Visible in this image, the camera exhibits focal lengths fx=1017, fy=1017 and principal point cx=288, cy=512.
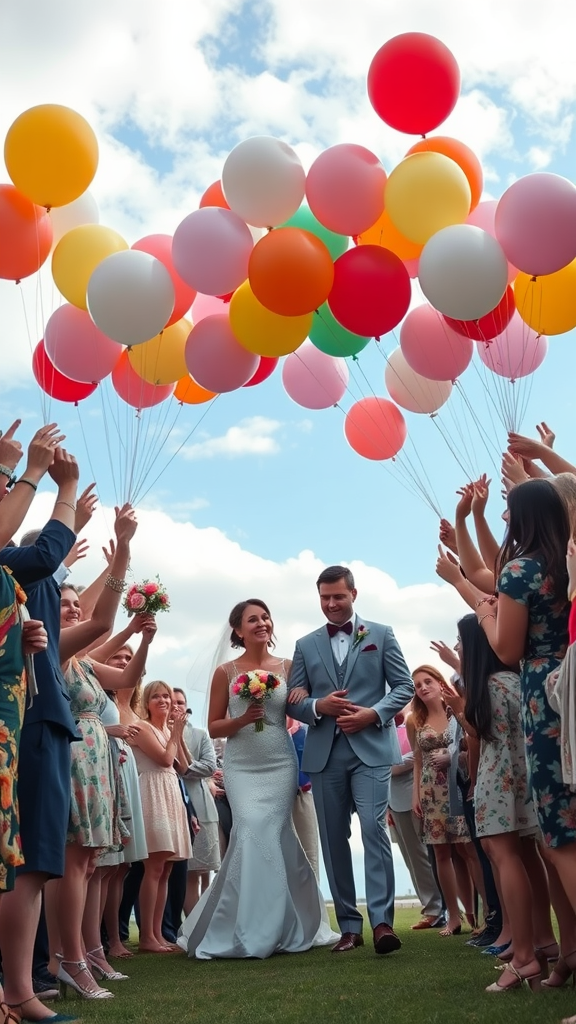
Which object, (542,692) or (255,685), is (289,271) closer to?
(255,685)

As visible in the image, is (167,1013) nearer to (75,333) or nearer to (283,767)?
(283,767)

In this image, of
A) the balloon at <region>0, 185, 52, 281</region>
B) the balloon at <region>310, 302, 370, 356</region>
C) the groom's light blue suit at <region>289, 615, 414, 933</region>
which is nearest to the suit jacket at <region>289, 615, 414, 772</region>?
the groom's light blue suit at <region>289, 615, 414, 933</region>

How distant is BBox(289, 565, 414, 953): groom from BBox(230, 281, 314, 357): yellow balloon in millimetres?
1569

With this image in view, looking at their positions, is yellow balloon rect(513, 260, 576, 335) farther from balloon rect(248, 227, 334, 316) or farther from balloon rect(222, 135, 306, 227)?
balloon rect(222, 135, 306, 227)

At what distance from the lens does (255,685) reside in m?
6.43

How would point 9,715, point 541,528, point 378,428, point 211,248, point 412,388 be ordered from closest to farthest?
point 9,715
point 541,528
point 211,248
point 412,388
point 378,428

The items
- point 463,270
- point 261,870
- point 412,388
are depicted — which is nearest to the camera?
point 463,270

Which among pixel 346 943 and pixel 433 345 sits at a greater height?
pixel 433 345

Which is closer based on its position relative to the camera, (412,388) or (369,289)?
(369,289)

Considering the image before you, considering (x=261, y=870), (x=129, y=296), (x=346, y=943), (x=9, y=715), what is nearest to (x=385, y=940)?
(x=346, y=943)

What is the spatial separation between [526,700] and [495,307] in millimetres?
2906

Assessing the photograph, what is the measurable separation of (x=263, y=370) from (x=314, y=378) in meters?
0.37

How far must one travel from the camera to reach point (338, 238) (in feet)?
20.6

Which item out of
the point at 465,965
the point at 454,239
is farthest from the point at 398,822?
the point at 454,239
